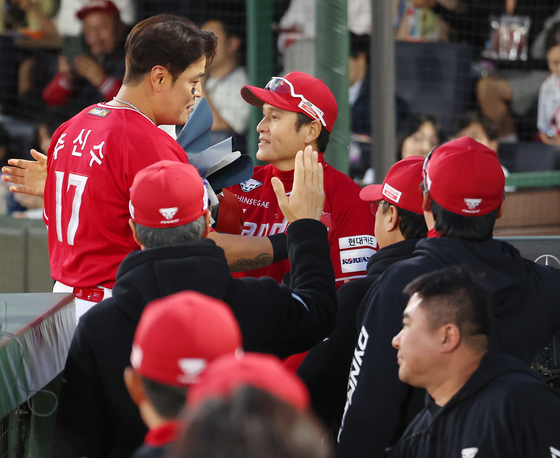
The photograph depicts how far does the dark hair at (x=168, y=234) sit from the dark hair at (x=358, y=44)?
550 centimetres

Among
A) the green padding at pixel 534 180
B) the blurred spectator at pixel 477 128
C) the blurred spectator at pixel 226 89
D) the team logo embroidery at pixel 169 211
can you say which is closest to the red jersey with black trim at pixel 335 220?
the team logo embroidery at pixel 169 211

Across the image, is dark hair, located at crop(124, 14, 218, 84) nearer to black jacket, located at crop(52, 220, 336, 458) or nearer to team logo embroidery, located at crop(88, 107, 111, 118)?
team logo embroidery, located at crop(88, 107, 111, 118)

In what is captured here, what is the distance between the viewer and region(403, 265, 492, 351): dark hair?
6.47ft

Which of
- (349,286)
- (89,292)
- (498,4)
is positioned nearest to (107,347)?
(89,292)

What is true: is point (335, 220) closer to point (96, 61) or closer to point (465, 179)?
point (465, 179)

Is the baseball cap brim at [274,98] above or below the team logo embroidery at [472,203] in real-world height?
above

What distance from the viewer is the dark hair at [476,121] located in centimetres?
678

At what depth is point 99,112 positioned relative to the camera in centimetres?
268

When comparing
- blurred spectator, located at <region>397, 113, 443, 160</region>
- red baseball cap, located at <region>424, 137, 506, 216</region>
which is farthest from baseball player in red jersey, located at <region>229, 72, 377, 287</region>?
blurred spectator, located at <region>397, 113, 443, 160</region>

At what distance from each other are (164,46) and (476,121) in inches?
184

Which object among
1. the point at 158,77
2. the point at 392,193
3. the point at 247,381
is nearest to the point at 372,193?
the point at 392,193

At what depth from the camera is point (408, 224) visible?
264cm

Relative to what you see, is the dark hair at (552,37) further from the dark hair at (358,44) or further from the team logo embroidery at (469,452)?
the team logo embroidery at (469,452)

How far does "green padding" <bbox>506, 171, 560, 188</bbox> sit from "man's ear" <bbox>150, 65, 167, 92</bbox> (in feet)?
12.8
